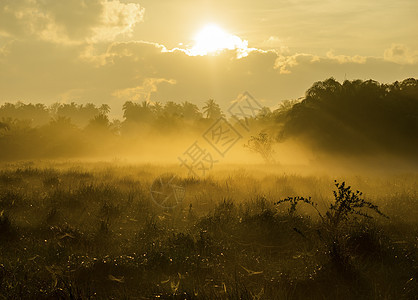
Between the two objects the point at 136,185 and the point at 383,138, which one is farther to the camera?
the point at 383,138

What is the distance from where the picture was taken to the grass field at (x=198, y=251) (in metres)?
4.49

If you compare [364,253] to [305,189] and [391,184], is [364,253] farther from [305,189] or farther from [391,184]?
[391,184]

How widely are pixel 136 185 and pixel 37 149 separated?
35341 mm

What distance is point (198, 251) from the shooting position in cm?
587

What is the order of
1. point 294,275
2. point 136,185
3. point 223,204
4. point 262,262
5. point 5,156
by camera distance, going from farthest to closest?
point 5,156
point 136,185
point 223,204
point 262,262
point 294,275

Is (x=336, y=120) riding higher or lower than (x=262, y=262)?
higher

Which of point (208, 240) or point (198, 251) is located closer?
point (198, 251)

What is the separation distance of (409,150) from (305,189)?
1171cm

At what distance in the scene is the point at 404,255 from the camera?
5.63m

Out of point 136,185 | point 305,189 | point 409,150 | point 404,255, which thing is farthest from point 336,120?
point 404,255

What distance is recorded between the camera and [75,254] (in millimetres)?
5633

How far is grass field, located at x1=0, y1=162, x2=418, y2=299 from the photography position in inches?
177

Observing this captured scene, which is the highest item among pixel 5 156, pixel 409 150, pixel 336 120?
pixel 336 120

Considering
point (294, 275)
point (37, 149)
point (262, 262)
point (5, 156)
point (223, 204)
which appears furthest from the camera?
point (37, 149)
